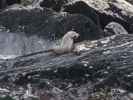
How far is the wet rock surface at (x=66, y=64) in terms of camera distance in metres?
7.24

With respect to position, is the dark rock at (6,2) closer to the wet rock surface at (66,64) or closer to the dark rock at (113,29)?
the wet rock surface at (66,64)

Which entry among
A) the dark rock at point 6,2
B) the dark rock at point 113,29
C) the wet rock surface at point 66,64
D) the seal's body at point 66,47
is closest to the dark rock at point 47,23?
the wet rock surface at point 66,64

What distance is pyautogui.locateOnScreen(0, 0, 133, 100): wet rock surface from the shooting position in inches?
285

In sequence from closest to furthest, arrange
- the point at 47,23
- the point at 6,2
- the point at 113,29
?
the point at 113,29
the point at 47,23
the point at 6,2

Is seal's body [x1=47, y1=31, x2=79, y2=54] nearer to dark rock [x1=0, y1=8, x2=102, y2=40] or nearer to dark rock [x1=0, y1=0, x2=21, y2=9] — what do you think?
dark rock [x1=0, y1=8, x2=102, y2=40]

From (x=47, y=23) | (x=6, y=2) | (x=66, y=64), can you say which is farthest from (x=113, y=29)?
(x=66, y=64)

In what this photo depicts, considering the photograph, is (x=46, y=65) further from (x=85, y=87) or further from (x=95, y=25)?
(x=95, y=25)

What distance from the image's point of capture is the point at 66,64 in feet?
26.9

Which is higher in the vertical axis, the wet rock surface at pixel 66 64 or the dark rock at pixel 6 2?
the dark rock at pixel 6 2

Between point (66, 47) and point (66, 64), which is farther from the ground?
point (66, 47)

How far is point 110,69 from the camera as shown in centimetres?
775

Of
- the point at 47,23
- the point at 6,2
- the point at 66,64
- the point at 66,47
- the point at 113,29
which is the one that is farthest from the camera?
the point at 6,2

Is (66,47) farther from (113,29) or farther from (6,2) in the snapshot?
(6,2)

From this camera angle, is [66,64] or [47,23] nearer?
[66,64]
